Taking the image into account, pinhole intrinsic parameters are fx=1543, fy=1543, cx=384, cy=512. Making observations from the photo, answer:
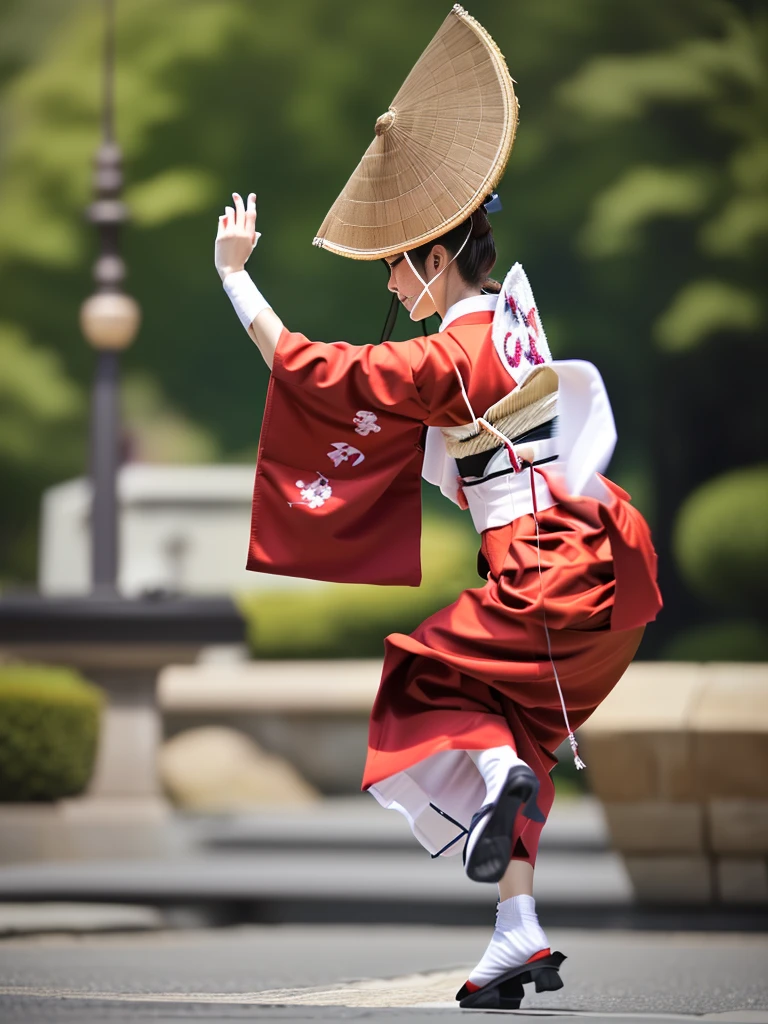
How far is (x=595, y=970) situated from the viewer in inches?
160

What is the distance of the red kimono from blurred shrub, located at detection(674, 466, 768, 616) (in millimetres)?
7548

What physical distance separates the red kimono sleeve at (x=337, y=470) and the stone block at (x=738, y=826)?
272cm

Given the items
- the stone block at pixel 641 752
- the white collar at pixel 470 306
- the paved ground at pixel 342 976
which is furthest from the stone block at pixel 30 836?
the white collar at pixel 470 306

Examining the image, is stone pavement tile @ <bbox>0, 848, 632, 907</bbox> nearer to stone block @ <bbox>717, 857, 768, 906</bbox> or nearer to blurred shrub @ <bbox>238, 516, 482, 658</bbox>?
stone block @ <bbox>717, 857, 768, 906</bbox>

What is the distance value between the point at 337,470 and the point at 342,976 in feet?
5.23

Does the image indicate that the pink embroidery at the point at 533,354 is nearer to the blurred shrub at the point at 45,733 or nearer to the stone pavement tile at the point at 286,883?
the stone pavement tile at the point at 286,883

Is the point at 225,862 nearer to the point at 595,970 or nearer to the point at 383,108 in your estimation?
the point at 595,970

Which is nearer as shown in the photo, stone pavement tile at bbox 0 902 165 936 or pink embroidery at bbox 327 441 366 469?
pink embroidery at bbox 327 441 366 469

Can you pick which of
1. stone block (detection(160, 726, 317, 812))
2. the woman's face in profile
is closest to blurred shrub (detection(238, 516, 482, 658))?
stone block (detection(160, 726, 317, 812))

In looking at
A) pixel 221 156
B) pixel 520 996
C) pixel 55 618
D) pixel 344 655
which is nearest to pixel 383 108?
pixel 221 156

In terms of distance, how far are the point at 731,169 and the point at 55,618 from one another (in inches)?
285

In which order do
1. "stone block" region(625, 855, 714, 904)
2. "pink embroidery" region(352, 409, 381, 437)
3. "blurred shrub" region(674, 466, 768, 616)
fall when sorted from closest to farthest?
"pink embroidery" region(352, 409, 381, 437) < "stone block" region(625, 855, 714, 904) < "blurred shrub" region(674, 466, 768, 616)

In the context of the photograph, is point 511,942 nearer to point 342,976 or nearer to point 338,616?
point 342,976

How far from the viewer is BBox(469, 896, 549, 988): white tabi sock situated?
9.29 ft
